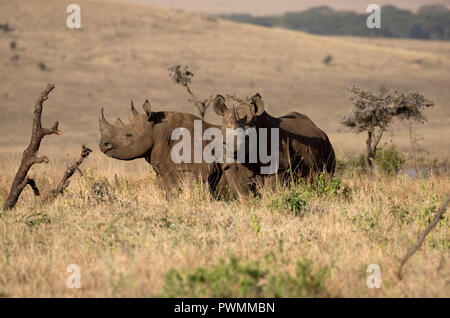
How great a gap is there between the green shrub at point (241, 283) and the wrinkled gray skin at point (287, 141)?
295cm

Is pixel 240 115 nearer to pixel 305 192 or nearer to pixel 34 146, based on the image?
pixel 305 192

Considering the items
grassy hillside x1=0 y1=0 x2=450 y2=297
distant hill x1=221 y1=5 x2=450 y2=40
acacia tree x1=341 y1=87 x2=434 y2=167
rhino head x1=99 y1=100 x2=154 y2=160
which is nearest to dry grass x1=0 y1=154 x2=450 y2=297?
grassy hillside x1=0 y1=0 x2=450 y2=297

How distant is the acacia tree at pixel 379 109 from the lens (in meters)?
13.5

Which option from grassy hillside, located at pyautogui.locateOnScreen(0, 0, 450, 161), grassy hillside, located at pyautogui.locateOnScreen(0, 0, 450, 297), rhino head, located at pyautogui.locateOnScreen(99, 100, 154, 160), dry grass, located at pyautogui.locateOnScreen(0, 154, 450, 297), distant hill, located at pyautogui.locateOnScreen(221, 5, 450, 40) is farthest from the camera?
distant hill, located at pyautogui.locateOnScreen(221, 5, 450, 40)

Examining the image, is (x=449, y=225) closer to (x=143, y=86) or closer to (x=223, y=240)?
(x=223, y=240)

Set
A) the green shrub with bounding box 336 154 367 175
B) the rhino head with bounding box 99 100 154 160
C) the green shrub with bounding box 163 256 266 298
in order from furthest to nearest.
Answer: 1. the green shrub with bounding box 336 154 367 175
2. the rhino head with bounding box 99 100 154 160
3. the green shrub with bounding box 163 256 266 298

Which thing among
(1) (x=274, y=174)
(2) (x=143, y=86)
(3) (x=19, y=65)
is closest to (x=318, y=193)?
(1) (x=274, y=174)

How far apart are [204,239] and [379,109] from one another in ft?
26.3

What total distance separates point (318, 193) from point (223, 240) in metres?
2.87

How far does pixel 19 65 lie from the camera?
1640 inches

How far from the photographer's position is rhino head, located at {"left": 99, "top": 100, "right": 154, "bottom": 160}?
29.6ft

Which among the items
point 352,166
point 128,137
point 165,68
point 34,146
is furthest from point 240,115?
point 165,68

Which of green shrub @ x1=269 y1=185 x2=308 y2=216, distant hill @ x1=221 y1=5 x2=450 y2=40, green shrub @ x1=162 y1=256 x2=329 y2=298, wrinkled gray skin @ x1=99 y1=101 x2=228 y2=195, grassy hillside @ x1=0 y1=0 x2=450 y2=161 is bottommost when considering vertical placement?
green shrub @ x1=162 y1=256 x2=329 y2=298

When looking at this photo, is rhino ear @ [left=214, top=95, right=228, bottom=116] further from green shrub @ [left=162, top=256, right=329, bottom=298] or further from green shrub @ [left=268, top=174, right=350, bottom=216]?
green shrub @ [left=162, top=256, right=329, bottom=298]
